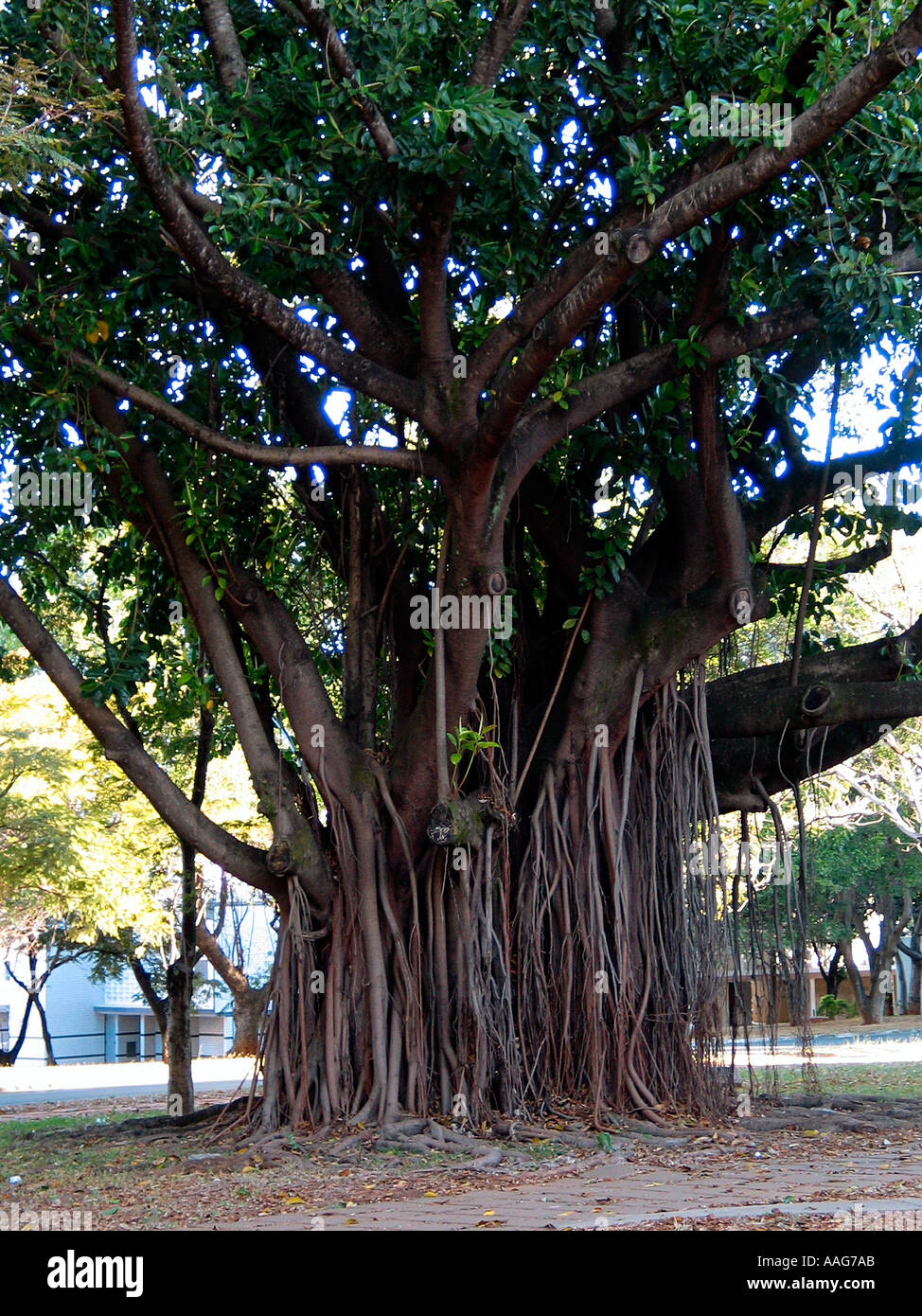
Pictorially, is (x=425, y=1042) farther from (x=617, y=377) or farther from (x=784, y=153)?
(x=784, y=153)

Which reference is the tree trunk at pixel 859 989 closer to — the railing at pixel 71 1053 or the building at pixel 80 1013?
the building at pixel 80 1013

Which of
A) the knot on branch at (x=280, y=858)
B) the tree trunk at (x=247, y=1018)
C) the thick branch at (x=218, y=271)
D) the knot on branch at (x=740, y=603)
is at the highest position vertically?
the thick branch at (x=218, y=271)

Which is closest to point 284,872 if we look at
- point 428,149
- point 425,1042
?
point 425,1042

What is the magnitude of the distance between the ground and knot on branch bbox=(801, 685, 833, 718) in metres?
2.35

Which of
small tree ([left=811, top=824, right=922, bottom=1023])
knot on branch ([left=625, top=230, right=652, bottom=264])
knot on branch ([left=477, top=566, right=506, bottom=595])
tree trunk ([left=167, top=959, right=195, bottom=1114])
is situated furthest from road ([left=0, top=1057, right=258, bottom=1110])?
small tree ([left=811, top=824, right=922, bottom=1023])

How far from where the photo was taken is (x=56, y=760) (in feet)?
49.8

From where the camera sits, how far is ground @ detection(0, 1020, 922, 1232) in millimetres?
4562

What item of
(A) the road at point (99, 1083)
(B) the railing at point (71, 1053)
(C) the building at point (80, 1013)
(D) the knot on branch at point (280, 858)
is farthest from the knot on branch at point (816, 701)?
(B) the railing at point (71, 1053)

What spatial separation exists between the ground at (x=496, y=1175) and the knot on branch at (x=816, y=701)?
2.35m

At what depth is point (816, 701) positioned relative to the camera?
7.81 m

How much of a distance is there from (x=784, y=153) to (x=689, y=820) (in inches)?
158

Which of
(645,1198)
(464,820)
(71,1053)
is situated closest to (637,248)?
(464,820)

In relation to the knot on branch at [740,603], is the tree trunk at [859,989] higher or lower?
lower

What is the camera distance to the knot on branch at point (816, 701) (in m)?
7.77
